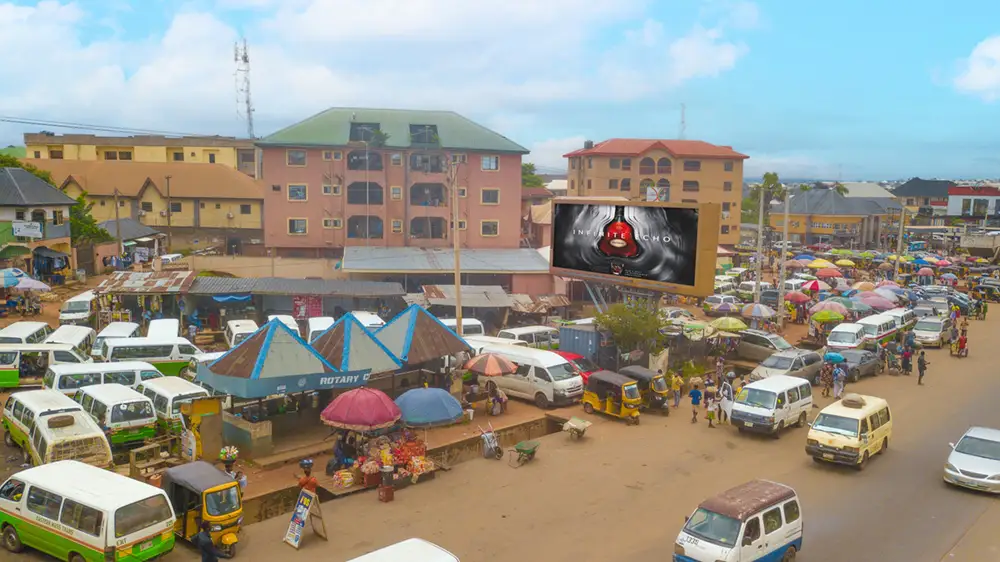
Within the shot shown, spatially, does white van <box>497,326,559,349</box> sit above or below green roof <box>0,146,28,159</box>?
below

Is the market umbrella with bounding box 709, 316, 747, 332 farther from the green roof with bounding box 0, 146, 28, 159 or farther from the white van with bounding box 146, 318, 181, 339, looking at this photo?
the green roof with bounding box 0, 146, 28, 159

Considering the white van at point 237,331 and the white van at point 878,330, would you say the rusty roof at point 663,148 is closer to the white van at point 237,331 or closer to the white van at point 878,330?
the white van at point 878,330

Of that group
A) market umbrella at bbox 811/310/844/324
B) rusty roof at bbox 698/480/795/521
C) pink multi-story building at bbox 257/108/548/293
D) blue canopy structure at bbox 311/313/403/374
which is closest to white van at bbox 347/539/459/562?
rusty roof at bbox 698/480/795/521

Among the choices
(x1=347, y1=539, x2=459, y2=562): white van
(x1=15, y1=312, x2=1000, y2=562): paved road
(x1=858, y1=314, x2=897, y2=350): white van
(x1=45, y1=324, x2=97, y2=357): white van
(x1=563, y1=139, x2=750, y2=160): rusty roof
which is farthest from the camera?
(x1=563, y1=139, x2=750, y2=160): rusty roof

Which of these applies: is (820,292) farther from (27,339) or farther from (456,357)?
(27,339)

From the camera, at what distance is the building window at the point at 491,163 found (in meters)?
47.9

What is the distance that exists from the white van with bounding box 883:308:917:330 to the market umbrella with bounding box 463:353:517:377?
70.4 ft

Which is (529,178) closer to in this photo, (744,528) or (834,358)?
(834,358)

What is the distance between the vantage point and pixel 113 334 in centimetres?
2706

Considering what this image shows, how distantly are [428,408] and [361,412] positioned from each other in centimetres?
191

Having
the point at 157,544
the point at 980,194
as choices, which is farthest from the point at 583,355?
the point at 980,194

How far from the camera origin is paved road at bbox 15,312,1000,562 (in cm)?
1371

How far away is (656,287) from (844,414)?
807 cm

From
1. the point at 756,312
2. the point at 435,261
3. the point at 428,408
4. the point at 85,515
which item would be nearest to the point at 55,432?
the point at 85,515
